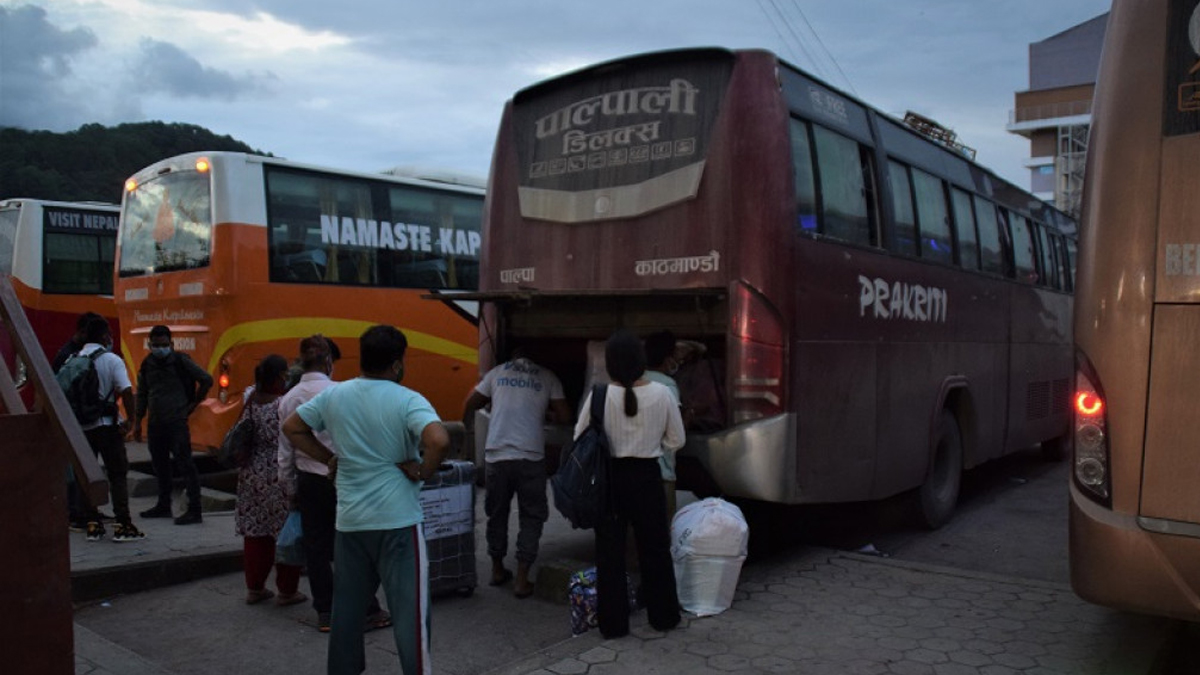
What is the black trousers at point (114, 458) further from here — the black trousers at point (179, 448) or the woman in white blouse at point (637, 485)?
the woman in white blouse at point (637, 485)

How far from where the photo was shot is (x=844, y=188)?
6555 mm

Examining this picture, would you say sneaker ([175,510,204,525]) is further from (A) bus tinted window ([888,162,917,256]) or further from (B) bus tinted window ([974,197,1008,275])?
(B) bus tinted window ([974,197,1008,275])

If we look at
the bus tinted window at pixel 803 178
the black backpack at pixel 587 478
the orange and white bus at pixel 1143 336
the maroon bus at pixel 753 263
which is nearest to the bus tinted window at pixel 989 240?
the maroon bus at pixel 753 263

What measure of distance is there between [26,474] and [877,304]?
5.24 metres

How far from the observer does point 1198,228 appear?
12.2 ft

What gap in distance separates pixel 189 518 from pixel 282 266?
301 cm

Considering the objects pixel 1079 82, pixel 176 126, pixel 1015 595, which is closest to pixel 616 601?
pixel 1015 595

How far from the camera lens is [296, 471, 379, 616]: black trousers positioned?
18.0 feet

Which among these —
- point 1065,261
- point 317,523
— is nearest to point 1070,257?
point 1065,261

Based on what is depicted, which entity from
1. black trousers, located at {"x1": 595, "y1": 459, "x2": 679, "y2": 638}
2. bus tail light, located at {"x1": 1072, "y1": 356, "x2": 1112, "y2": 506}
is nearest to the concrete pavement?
black trousers, located at {"x1": 595, "y1": 459, "x2": 679, "y2": 638}

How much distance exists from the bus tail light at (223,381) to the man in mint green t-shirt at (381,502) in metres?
6.08

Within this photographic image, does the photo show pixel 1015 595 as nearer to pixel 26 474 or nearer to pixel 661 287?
pixel 661 287

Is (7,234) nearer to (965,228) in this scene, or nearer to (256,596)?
(256,596)

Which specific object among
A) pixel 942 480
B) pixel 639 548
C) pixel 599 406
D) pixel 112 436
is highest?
pixel 599 406
